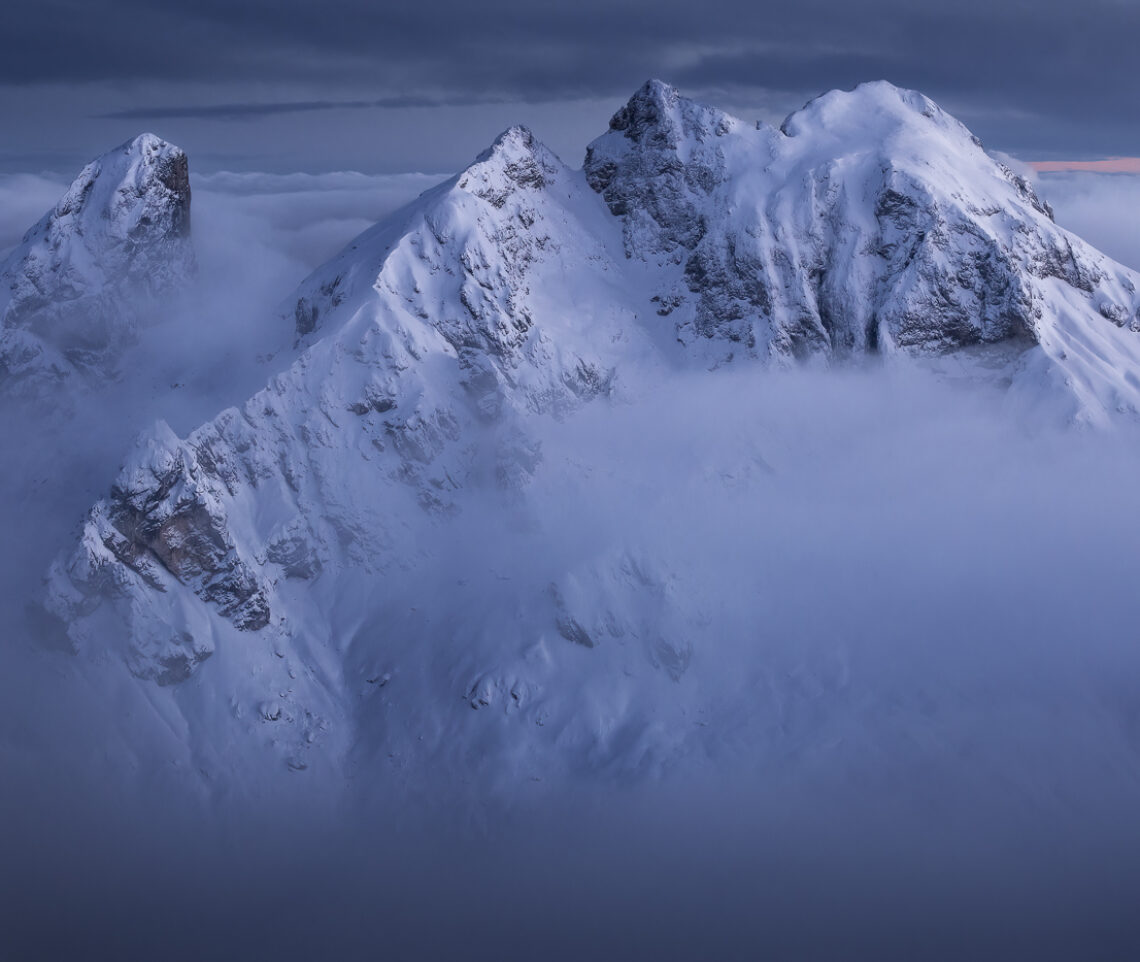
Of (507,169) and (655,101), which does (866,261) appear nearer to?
(655,101)

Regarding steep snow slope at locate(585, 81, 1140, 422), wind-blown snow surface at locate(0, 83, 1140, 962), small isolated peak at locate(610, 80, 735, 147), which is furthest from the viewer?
small isolated peak at locate(610, 80, 735, 147)

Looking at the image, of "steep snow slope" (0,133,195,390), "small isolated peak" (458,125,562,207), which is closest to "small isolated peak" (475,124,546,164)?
"small isolated peak" (458,125,562,207)

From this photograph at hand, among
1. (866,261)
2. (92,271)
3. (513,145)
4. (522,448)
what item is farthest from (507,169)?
(92,271)

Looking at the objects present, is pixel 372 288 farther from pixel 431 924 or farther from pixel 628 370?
pixel 431 924

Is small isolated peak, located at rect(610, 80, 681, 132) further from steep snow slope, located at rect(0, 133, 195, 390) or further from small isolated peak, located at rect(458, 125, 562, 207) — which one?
steep snow slope, located at rect(0, 133, 195, 390)

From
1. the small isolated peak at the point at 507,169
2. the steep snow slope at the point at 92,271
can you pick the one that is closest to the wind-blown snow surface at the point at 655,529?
the small isolated peak at the point at 507,169

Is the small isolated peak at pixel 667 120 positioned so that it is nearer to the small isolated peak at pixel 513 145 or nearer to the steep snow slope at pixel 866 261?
the steep snow slope at pixel 866 261
